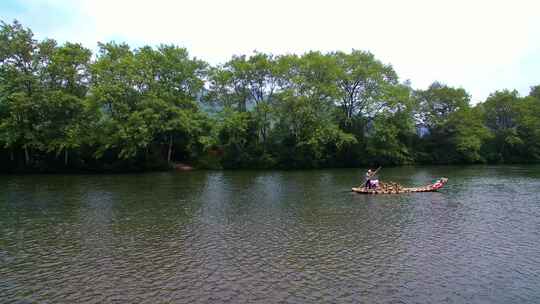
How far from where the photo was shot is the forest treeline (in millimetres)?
55719

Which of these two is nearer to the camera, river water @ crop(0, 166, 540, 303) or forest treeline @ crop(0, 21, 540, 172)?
river water @ crop(0, 166, 540, 303)

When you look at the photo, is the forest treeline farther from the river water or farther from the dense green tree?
the river water

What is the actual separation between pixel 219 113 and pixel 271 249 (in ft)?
167

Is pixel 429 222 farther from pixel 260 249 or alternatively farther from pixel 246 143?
pixel 246 143

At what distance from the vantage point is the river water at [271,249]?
12.5 m

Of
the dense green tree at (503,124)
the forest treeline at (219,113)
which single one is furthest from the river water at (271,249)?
the dense green tree at (503,124)

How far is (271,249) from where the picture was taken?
56.8 ft

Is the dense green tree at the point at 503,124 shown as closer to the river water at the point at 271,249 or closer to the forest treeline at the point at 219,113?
the forest treeline at the point at 219,113

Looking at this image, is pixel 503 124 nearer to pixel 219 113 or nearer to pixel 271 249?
pixel 219 113

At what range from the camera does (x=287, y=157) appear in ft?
223

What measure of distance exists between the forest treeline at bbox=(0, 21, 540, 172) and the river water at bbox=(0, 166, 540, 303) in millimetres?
27046

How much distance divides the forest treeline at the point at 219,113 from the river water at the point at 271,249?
27.0 metres

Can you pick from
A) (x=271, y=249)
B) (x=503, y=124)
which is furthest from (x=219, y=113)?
(x=503, y=124)

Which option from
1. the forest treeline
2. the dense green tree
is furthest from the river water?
the dense green tree
